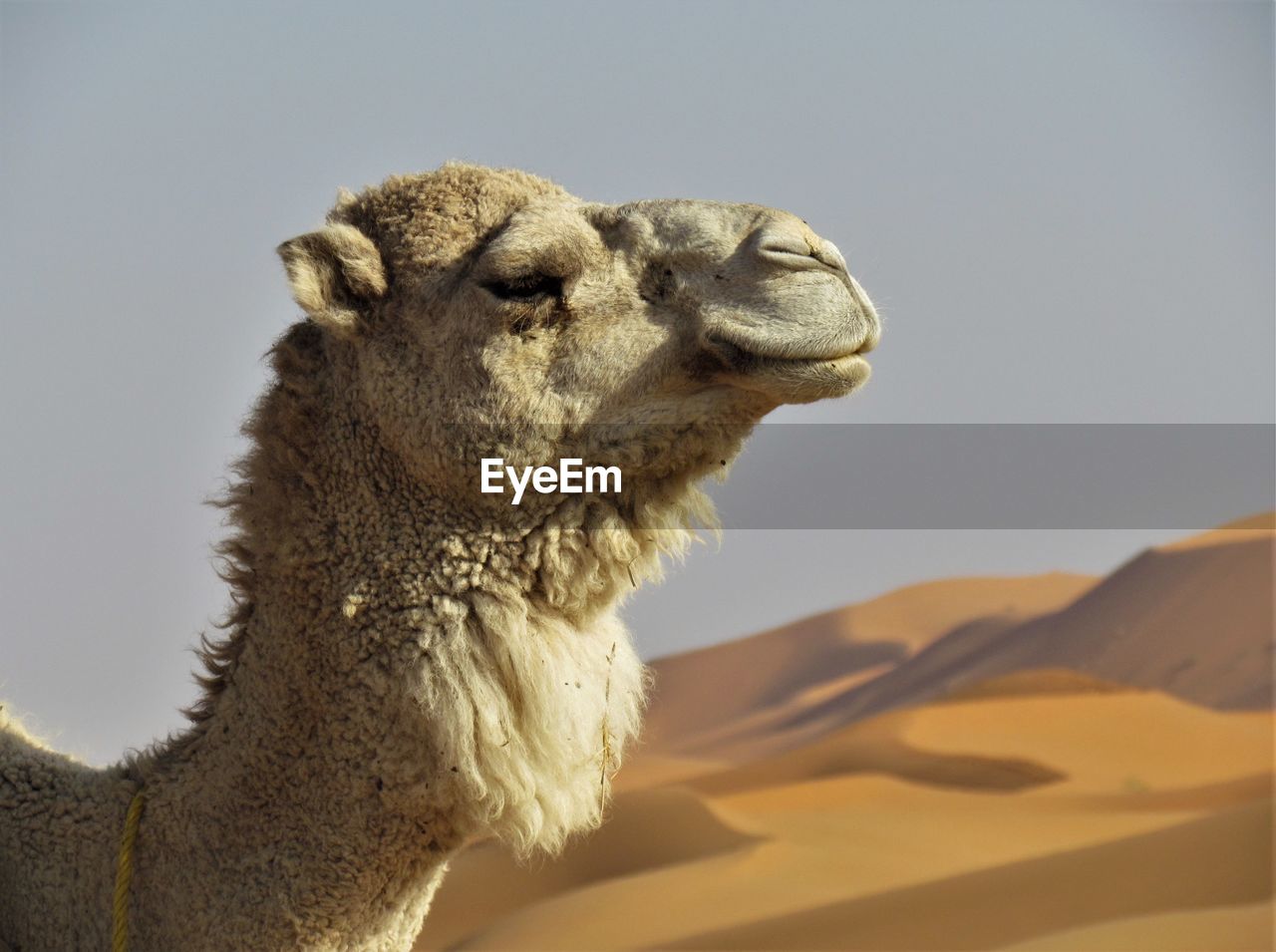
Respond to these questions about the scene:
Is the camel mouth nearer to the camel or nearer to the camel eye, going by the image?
the camel

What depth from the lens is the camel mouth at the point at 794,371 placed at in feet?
10.7

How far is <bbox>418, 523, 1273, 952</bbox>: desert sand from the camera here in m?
14.5

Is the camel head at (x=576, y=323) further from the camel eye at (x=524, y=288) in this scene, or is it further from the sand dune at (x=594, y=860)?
the sand dune at (x=594, y=860)

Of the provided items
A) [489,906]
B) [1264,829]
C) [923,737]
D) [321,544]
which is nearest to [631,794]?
[489,906]

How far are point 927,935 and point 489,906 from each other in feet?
17.1

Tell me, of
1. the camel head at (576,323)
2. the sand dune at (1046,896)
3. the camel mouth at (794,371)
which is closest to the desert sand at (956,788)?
the sand dune at (1046,896)

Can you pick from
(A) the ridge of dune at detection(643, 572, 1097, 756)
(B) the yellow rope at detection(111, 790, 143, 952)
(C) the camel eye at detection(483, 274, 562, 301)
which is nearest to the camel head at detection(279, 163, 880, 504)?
(C) the camel eye at detection(483, 274, 562, 301)

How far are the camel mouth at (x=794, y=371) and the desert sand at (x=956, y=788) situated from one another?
7.49m

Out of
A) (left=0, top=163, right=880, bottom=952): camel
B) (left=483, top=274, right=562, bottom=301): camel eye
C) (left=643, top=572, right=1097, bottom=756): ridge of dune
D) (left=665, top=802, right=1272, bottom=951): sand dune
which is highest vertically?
(left=483, top=274, right=562, bottom=301): camel eye

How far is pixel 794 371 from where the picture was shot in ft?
10.7

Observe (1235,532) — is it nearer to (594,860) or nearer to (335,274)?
(594,860)

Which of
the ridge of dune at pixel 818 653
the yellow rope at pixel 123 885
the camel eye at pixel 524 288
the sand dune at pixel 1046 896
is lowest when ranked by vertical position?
the ridge of dune at pixel 818 653

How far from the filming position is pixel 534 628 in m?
3.29

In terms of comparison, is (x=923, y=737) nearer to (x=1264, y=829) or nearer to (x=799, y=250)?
(x=1264, y=829)
